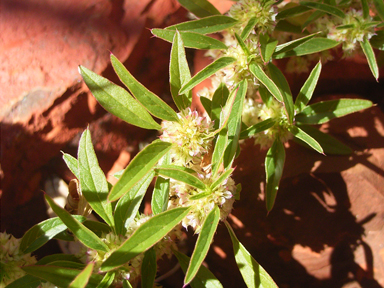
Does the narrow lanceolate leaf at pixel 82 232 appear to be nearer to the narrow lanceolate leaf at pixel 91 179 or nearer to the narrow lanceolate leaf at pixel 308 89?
the narrow lanceolate leaf at pixel 91 179

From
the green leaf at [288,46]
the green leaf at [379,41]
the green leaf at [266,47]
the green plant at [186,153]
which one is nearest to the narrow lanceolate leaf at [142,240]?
the green plant at [186,153]

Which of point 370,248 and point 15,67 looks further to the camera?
point 370,248

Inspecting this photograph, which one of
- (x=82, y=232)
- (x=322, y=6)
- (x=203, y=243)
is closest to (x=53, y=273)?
(x=82, y=232)

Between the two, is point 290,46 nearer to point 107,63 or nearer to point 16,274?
point 107,63

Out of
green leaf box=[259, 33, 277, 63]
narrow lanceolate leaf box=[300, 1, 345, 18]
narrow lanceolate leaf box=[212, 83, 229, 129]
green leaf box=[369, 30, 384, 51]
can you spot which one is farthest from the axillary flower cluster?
green leaf box=[369, 30, 384, 51]

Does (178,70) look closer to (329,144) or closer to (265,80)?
(265,80)

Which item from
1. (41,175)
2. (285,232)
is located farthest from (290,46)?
(41,175)
